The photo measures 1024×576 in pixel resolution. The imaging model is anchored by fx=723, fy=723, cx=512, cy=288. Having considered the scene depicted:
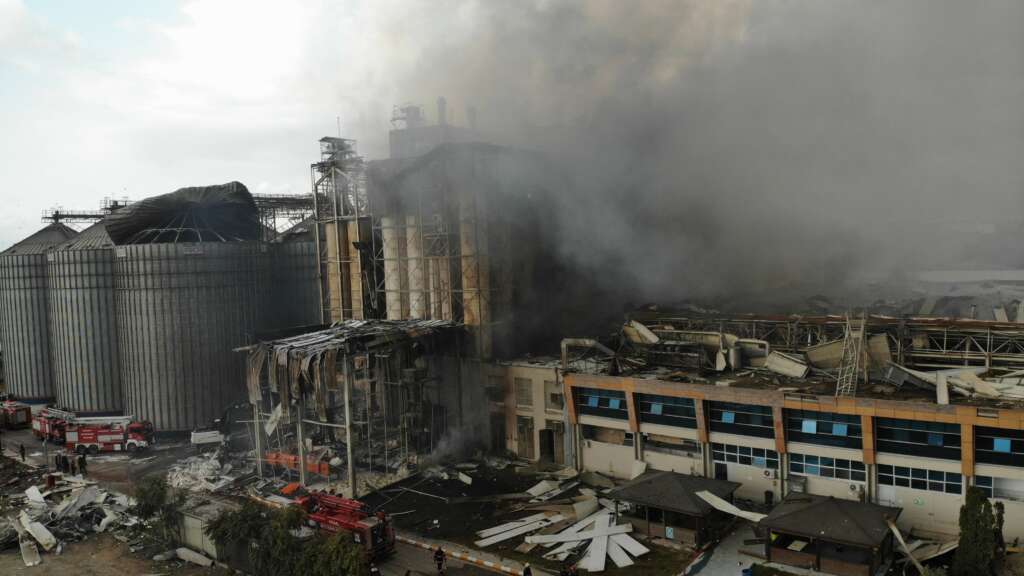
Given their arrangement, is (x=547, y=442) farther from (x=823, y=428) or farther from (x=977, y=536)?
(x=977, y=536)

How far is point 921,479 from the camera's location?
23438mm

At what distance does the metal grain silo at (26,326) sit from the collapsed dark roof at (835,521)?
157 ft

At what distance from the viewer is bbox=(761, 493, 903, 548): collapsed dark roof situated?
784 inches

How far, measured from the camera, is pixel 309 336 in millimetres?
32344

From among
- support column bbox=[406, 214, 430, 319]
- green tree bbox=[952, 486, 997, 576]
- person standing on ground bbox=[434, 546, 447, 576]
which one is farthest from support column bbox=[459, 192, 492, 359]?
green tree bbox=[952, 486, 997, 576]

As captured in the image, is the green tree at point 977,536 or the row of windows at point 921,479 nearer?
the green tree at point 977,536

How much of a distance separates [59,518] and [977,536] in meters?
30.5

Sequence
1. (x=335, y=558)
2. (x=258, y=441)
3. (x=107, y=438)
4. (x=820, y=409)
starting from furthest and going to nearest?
(x=107, y=438) → (x=258, y=441) → (x=820, y=409) → (x=335, y=558)

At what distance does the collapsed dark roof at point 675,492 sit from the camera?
22797 mm

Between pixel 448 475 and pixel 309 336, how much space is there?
873cm

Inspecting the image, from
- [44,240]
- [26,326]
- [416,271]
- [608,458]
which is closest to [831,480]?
[608,458]

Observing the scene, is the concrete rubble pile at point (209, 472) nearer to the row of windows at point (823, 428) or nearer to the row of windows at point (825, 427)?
the row of windows at point (825, 427)

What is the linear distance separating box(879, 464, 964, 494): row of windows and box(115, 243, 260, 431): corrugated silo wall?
106ft

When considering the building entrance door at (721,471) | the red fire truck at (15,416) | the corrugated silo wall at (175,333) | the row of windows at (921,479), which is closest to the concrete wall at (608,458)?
the building entrance door at (721,471)
